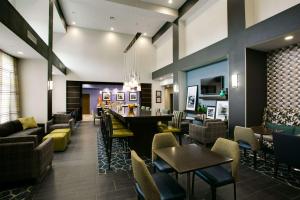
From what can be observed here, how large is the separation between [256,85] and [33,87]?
23.4 feet


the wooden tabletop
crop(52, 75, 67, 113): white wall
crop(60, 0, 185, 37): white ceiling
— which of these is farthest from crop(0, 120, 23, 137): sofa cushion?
crop(60, 0, 185, 37): white ceiling

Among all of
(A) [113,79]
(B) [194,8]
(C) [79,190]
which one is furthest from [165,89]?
(C) [79,190]

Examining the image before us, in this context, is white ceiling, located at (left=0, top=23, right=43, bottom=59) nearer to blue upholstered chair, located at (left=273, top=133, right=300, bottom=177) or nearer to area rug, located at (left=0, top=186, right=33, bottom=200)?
area rug, located at (left=0, top=186, right=33, bottom=200)

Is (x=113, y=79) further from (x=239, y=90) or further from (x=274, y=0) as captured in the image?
(x=274, y=0)

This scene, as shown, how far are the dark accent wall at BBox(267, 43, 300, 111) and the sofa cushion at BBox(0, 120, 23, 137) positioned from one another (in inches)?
284

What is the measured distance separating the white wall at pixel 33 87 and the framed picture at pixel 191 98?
579cm

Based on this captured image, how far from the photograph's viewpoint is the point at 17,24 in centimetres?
344

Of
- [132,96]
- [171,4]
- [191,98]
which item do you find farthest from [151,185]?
[132,96]

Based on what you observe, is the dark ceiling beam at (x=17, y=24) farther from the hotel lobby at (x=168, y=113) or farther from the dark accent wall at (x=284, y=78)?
the dark accent wall at (x=284, y=78)

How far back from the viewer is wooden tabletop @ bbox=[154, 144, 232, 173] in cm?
167

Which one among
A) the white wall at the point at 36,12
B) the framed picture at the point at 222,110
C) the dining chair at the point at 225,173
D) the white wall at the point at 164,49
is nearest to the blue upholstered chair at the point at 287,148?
the dining chair at the point at 225,173

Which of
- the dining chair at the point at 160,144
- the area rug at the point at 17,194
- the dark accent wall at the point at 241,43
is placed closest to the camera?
the area rug at the point at 17,194

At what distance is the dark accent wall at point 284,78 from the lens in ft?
12.9

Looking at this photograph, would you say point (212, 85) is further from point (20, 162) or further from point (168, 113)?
point (20, 162)
